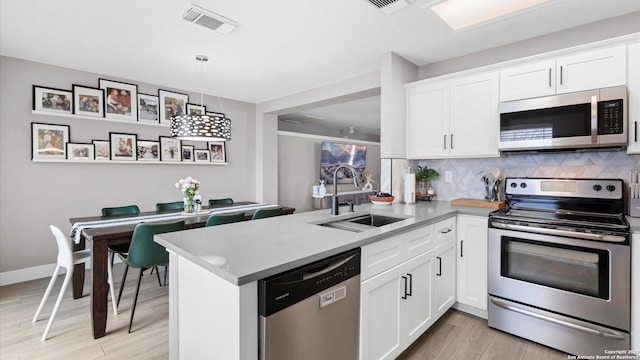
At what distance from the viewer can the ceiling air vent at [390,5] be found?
2.22 m

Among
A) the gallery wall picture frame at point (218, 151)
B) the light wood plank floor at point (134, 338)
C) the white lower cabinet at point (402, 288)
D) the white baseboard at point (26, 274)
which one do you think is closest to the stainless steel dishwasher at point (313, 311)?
the white lower cabinet at point (402, 288)

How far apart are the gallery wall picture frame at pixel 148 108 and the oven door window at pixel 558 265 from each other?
465 cm

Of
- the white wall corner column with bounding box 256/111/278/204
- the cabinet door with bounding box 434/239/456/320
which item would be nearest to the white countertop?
the cabinet door with bounding box 434/239/456/320

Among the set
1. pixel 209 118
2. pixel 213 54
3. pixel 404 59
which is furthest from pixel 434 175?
pixel 213 54

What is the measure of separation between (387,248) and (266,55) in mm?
2586

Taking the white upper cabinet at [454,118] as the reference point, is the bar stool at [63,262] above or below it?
below

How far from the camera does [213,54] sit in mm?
3266

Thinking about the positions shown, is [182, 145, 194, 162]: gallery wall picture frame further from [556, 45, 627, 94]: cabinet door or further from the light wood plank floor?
[556, 45, 627, 94]: cabinet door

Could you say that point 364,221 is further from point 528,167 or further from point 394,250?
point 528,167

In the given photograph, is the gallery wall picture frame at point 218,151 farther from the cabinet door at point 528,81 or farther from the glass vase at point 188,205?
the cabinet door at point 528,81

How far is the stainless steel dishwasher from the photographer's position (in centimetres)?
112

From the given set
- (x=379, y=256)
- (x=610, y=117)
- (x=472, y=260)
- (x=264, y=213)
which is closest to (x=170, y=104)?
(x=264, y=213)

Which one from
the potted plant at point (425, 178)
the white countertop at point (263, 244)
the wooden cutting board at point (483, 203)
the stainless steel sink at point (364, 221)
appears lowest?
the stainless steel sink at point (364, 221)

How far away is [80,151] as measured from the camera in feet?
12.4
